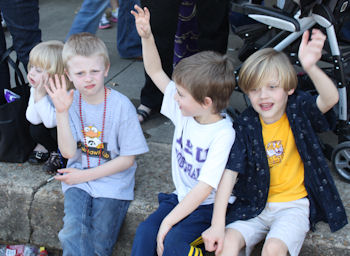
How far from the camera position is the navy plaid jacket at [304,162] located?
2.02 metres

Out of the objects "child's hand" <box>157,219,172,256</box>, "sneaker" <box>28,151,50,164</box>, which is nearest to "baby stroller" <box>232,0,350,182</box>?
"child's hand" <box>157,219,172,256</box>

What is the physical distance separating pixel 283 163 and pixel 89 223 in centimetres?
103

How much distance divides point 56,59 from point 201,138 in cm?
97

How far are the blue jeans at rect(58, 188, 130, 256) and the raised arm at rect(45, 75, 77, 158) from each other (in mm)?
249

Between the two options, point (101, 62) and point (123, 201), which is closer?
point (101, 62)

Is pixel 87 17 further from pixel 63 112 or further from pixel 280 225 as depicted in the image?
pixel 280 225

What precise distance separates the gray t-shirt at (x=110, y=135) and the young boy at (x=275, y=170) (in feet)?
1.88

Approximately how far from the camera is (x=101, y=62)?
223 centimetres

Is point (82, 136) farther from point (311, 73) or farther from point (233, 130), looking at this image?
point (311, 73)

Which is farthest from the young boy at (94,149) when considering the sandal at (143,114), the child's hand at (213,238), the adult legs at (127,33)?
the adult legs at (127,33)

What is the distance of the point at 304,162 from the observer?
2.04 m

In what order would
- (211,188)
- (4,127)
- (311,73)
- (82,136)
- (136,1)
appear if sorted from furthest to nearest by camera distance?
1. (136,1)
2. (4,127)
3. (82,136)
4. (211,188)
5. (311,73)

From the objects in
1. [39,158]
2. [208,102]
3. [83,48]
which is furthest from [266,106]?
[39,158]

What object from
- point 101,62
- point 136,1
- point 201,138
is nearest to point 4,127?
point 101,62
